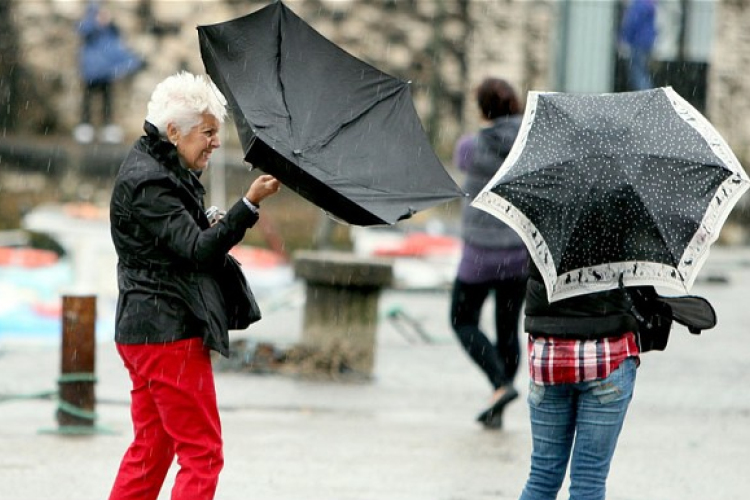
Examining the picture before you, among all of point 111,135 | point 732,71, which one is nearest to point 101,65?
point 111,135

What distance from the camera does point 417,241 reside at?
19344mm

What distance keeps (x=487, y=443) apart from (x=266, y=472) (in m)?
1.48

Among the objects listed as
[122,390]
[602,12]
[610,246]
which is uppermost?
[602,12]

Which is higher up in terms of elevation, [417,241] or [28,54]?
[28,54]

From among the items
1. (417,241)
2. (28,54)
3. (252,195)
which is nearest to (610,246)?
(252,195)

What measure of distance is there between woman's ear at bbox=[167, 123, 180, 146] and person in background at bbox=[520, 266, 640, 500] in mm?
1350

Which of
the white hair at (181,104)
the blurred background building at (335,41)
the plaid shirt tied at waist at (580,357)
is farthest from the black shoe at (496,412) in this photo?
the blurred background building at (335,41)

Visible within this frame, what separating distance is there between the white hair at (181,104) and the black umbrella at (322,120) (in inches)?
3.2

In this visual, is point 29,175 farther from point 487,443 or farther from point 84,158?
point 487,443

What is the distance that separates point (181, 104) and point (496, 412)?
415 cm

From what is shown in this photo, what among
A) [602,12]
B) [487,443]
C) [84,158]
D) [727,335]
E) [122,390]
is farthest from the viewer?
[84,158]

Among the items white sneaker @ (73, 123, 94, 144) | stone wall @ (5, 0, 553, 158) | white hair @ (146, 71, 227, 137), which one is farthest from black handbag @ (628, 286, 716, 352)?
stone wall @ (5, 0, 553, 158)

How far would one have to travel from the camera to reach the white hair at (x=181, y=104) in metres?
5.75

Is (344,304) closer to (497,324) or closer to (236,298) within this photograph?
(497,324)
